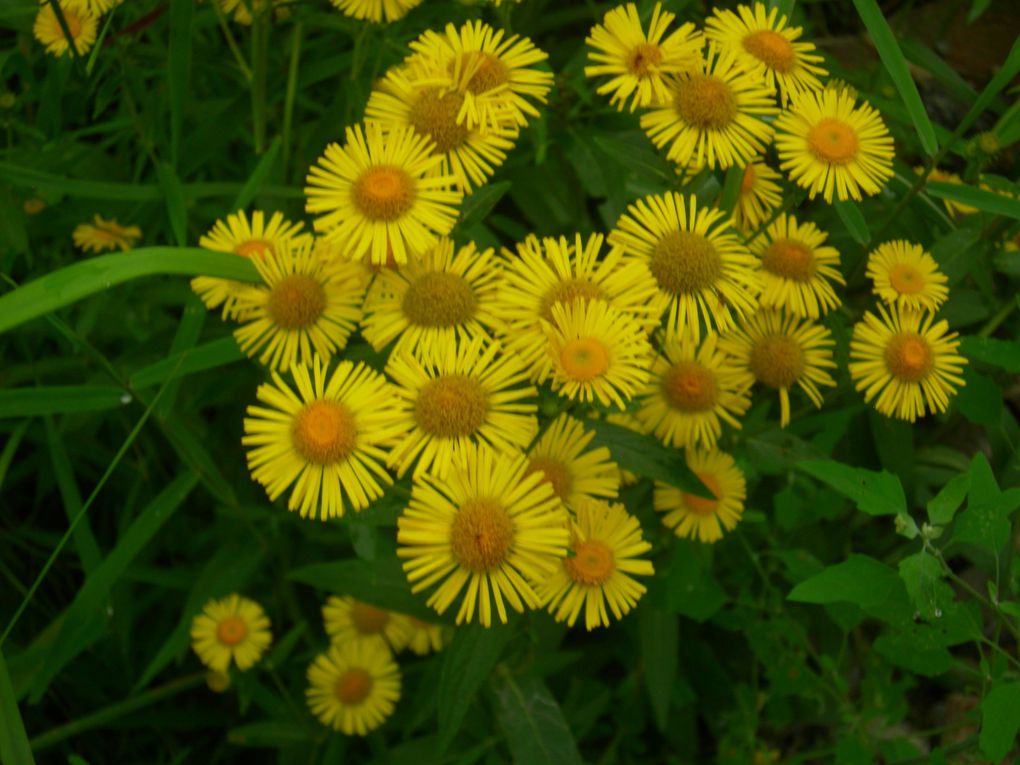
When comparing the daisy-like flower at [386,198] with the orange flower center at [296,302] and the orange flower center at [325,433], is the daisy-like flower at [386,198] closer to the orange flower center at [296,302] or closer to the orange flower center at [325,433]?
the orange flower center at [296,302]

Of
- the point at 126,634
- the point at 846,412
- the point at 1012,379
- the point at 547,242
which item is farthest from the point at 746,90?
the point at 126,634

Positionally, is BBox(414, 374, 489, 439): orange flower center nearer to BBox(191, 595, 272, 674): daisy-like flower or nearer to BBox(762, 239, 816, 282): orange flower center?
BBox(762, 239, 816, 282): orange flower center

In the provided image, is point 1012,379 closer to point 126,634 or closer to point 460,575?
point 460,575

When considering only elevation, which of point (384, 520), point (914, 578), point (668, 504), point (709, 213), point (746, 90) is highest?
point (746, 90)

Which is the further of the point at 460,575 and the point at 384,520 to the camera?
the point at 384,520

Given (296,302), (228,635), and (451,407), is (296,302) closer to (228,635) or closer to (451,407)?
(451,407)

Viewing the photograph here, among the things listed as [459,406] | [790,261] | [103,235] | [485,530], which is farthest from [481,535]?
[103,235]
